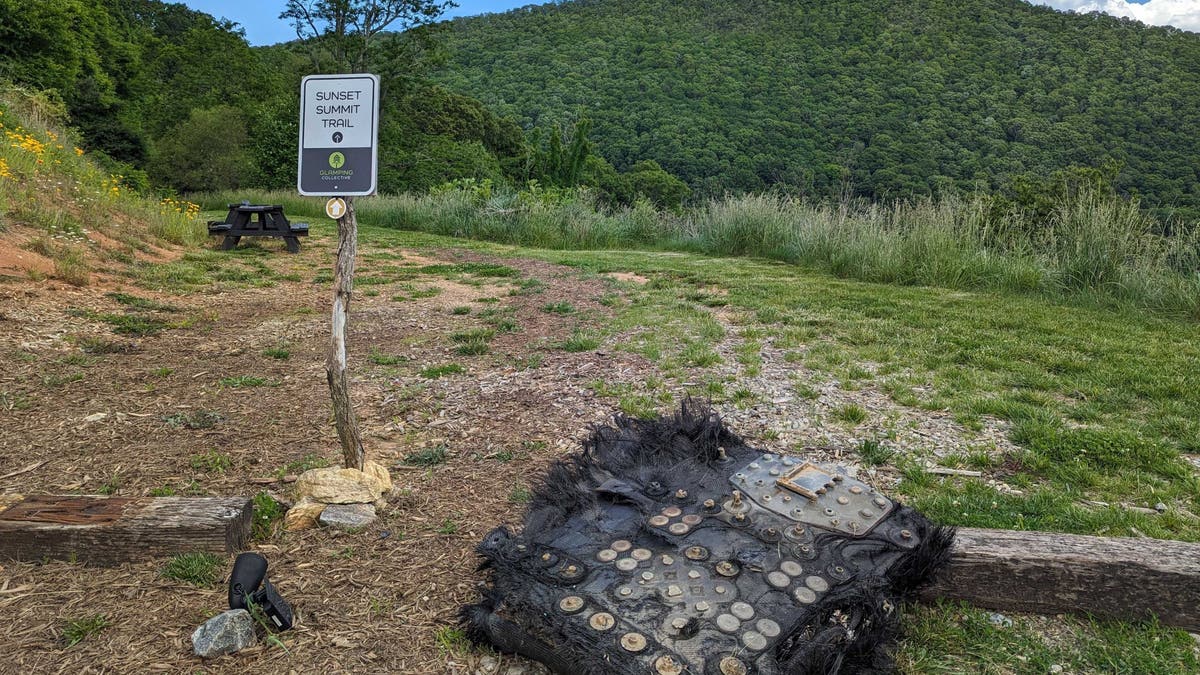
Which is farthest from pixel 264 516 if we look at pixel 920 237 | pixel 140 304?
pixel 920 237

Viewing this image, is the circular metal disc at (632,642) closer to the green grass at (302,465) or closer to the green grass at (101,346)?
the green grass at (302,465)

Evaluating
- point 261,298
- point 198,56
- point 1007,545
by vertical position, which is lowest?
point 261,298

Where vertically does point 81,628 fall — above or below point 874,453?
below

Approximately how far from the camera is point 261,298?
6547mm

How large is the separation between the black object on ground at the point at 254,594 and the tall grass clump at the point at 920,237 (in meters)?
7.49

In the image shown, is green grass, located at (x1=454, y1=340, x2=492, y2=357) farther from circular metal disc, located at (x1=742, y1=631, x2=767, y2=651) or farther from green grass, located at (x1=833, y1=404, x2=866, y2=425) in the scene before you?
circular metal disc, located at (x1=742, y1=631, x2=767, y2=651)

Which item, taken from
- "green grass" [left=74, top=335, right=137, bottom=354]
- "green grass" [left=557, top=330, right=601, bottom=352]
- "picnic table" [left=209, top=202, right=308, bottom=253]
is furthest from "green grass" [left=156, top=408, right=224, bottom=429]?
"picnic table" [left=209, top=202, right=308, bottom=253]

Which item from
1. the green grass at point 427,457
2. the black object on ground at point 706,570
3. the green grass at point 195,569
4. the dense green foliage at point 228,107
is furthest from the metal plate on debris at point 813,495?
the dense green foliage at point 228,107

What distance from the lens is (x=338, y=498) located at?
2.40 m

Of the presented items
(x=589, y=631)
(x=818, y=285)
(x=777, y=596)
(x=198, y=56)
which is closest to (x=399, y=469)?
(x=589, y=631)

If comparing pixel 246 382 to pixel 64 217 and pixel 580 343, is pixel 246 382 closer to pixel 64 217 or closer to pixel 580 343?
pixel 580 343

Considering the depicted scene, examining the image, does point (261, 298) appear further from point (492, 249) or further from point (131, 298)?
point (492, 249)

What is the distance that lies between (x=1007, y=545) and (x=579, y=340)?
342cm

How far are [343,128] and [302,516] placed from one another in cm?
134
